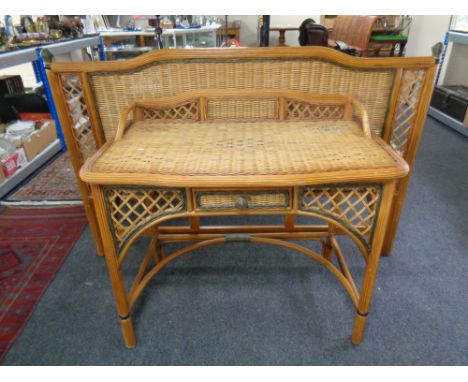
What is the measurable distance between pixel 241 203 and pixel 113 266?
440mm

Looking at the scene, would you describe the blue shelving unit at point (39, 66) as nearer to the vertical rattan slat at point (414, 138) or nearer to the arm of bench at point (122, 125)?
the arm of bench at point (122, 125)

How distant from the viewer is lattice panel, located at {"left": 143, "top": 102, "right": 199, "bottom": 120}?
4.25 ft

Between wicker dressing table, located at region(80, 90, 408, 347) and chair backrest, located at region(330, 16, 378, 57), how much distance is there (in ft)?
13.3

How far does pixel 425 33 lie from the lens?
4395 mm

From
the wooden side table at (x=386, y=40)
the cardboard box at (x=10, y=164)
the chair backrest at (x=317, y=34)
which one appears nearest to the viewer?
the cardboard box at (x=10, y=164)

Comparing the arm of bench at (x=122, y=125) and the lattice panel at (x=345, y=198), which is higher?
the arm of bench at (x=122, y=125)

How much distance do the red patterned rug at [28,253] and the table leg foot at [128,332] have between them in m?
0.41

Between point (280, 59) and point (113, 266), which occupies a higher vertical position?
point (280, 59)

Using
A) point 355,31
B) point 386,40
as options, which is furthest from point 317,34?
point 386,40

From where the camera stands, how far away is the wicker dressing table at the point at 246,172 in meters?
0.82

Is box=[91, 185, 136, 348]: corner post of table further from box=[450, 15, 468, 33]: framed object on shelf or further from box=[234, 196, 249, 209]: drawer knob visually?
box=[450, 15, 468, 33]: framed object on shelf

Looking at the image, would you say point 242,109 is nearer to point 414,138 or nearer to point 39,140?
point 414,138

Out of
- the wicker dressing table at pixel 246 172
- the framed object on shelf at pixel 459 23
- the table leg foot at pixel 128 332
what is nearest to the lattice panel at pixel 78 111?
the wicker dressing table at pixel 246 172

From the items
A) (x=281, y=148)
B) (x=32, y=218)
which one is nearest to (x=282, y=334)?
(x=281, y=148)
